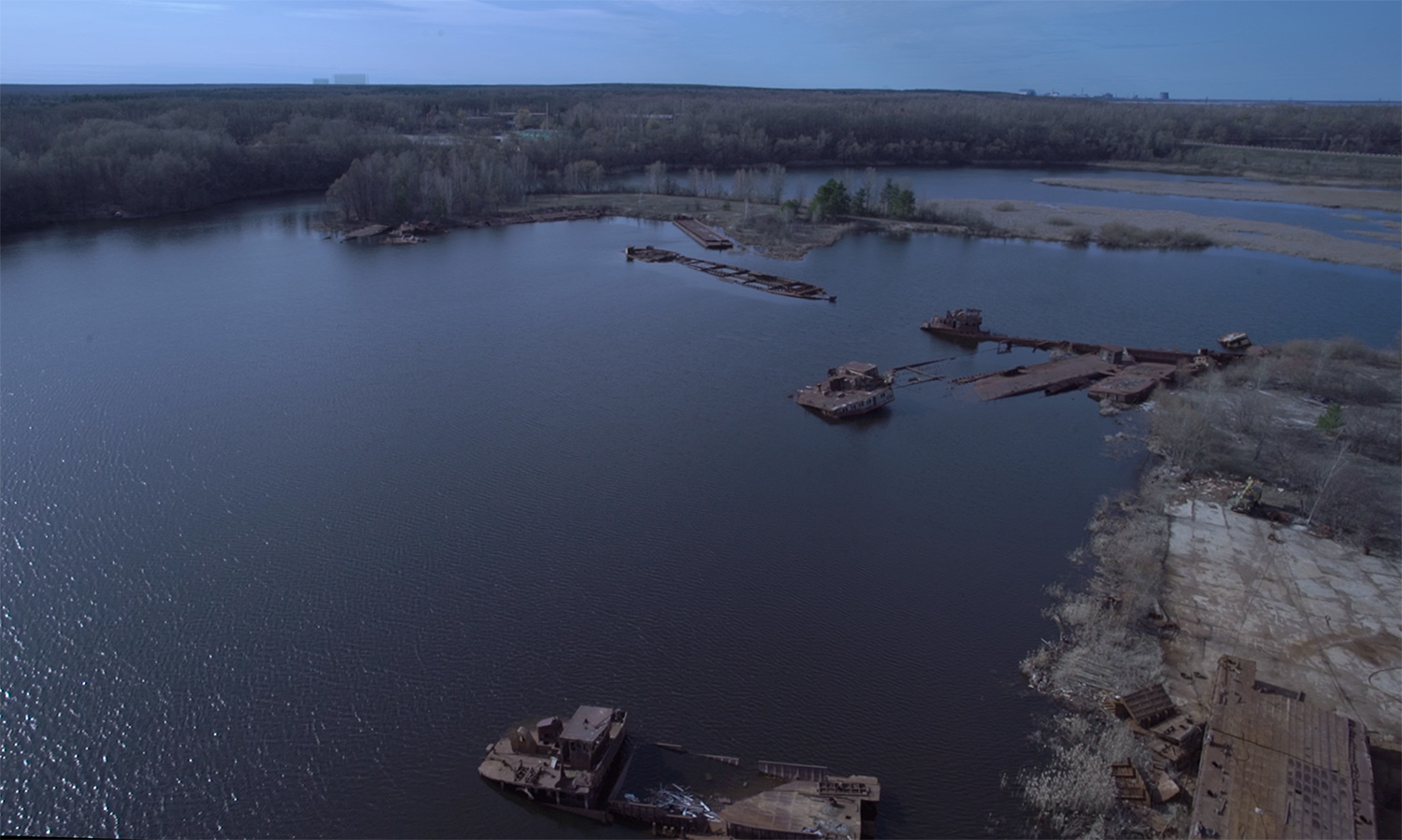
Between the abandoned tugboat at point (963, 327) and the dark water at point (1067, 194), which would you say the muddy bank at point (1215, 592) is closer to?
the abandoned tugboat at point (963, 327)

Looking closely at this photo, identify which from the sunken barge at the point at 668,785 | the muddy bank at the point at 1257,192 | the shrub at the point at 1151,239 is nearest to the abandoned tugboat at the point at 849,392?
the sunken barge at the point at 668,785

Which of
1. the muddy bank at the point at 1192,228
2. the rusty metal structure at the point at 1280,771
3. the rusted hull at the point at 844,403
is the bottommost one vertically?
the rusty metal structure at the point at 1280,771

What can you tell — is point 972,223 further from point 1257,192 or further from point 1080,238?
point 1257,192

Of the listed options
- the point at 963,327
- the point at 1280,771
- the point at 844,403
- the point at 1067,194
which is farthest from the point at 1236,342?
the point at 1067,194

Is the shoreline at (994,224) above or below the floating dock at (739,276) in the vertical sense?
above

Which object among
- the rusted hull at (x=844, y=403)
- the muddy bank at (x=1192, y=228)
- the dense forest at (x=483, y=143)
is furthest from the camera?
the dense forest at (x=483, y=143)

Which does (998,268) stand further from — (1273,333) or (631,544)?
(631,544)

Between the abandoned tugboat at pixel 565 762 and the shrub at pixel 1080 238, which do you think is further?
the shrub at pixel 1080 238
